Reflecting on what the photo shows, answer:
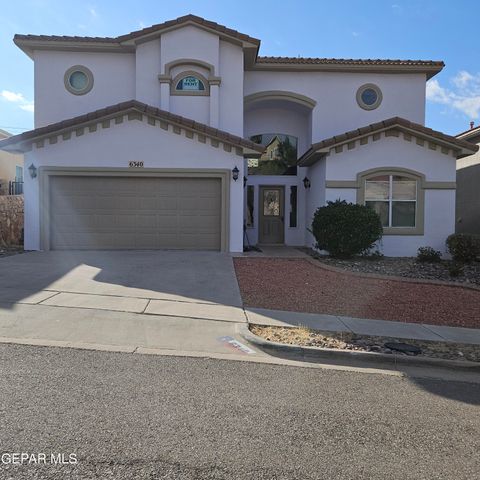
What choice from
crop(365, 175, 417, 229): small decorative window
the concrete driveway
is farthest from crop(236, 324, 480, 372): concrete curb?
crop(365, 175, 417, 229): small decorative window

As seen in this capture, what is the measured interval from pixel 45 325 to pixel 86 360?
66.5 inches

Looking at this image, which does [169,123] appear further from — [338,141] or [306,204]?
[306,204]

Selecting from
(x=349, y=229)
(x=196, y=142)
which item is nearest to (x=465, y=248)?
(x=349, y=229)

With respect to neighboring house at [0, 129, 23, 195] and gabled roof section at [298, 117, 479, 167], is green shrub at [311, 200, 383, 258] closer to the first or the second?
gabled roof section at [298, 117, 479, 167]

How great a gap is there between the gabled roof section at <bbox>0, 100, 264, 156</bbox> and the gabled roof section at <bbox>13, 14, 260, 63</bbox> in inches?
156

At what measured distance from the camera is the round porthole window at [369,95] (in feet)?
61.9

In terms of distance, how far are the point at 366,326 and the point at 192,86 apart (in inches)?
488

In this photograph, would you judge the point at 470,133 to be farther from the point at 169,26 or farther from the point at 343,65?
the point at 169,26

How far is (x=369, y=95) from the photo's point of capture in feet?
62.1

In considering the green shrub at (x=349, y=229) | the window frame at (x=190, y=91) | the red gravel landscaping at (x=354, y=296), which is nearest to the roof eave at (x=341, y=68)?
the window frame at (x=190, y=91)

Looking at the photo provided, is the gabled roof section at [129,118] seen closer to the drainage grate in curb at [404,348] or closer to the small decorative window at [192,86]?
the small decorative window at [192,86]

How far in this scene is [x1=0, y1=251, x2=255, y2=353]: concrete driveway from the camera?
6562 millimetres

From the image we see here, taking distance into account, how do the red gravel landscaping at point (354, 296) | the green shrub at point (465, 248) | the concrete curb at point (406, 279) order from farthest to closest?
1. the green shrub at point (465, 248)
2. the concrete curb at point (406, 279)
3. the red gravel landscaping at point (354, 296)

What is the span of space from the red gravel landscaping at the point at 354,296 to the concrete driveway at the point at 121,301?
24.5 inches
